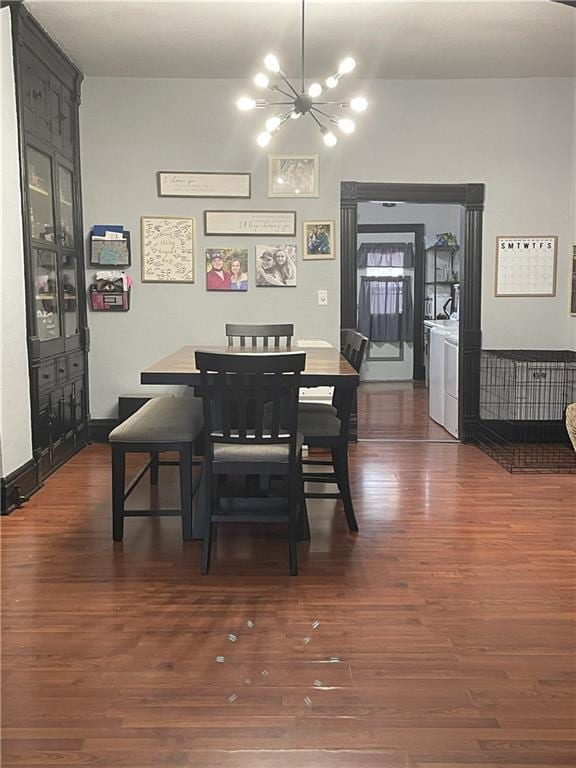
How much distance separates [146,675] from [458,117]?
187 inches

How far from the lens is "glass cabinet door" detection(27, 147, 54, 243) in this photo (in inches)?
173

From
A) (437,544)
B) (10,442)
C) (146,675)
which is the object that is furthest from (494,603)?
(10,442)

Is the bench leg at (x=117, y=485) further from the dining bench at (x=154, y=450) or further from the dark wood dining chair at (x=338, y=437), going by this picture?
the dark wood dining chair at (x=338, y=437)

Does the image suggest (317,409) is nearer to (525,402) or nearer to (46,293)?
(46,293)

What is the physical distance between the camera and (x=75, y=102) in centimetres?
543

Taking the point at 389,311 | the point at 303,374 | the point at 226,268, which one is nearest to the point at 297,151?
the point at 226,268

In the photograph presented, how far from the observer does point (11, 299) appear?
4027 millimetres

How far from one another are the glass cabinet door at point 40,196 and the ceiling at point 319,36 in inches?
31.8

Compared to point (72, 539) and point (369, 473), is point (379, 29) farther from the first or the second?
point (72, 539)

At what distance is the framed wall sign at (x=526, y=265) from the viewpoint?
18.9 ft

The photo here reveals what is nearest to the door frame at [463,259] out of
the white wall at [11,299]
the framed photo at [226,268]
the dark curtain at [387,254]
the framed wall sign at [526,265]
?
the framed wall sign at [526,265]

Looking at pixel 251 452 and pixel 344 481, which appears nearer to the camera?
pixel 251 452

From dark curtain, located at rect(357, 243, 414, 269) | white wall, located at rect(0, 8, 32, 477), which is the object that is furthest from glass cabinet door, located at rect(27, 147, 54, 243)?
dark curtain, located at rect(357, 243, 414, 269)

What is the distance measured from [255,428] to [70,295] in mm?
2737
